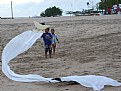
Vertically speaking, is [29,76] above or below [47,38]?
below

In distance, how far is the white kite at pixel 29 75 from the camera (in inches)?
301

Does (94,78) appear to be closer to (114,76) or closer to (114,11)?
(114,76)

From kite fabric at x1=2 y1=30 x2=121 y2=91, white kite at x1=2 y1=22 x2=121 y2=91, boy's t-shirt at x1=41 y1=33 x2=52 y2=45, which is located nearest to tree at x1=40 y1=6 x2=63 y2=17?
boy's t-shirt at x1=41 y1=33 x2=52 y2=45

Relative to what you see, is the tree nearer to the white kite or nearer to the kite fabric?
the white kite

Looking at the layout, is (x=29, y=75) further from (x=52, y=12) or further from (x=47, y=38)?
(x=52, y=12)

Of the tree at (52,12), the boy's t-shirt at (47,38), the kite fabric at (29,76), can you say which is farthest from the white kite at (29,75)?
the tree at (52,12)

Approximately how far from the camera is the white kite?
766 centimetres

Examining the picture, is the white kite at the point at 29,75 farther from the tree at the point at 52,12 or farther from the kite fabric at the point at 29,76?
the tree at the point at 52,12

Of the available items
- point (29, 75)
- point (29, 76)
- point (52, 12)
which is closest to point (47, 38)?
point (29, 75)

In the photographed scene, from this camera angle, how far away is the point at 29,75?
9047mm

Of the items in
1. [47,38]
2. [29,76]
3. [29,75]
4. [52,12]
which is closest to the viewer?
[29,76]

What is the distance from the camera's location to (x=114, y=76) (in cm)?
860

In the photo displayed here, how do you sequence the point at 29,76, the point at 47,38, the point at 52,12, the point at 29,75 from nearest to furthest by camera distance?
the point at 29,76
the point at 29,75
the point at 47,38
the point at 52,12

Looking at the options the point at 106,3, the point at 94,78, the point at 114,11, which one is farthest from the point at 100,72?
the point at 106,3
